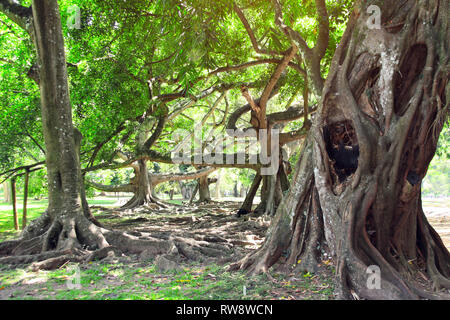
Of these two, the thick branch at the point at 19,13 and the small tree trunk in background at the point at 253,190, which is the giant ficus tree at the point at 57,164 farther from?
the small tree trunk in background at the point at 253,190

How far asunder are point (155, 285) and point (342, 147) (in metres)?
3.08

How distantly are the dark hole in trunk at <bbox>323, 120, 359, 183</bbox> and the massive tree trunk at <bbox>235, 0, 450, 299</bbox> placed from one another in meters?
0.01

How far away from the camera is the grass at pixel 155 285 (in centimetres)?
367

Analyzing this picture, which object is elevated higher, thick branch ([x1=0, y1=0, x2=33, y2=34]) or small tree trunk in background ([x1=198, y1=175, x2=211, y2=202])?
thick branch ([x1=0, y1=0, x2=33, y2=34])

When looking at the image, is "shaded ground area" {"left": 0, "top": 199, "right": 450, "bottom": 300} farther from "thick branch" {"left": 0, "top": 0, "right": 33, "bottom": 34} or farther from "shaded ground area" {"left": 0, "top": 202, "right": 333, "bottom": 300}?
"thick branch" {"left": 0, "top": 0, "right": 33, "bottom": 34}

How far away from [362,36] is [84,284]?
4716 mm

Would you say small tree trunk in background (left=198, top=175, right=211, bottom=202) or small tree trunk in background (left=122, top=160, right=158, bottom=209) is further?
small tree trunk in background (left=198, top=175, right=211, bottom=202)

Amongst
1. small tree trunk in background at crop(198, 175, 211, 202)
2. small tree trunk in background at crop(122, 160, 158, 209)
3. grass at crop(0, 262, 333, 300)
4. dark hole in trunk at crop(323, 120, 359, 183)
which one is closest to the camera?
grass at crop(0, 262, 333, 300)

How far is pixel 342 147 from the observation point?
15.4ft

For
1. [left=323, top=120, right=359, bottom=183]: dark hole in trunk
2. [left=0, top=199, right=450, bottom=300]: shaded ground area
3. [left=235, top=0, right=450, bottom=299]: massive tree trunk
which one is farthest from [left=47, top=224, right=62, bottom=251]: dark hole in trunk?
[left=323, top=120, right=359, bottom=183]: dark hole in trunk

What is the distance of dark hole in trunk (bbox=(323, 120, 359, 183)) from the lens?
4.55 m

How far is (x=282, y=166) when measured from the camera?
451 inches
